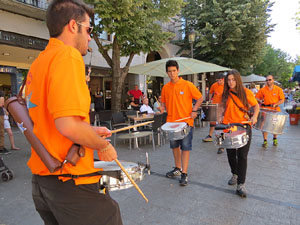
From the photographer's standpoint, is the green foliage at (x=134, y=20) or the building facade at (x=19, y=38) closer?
the green foliage at (x=134, y=20)

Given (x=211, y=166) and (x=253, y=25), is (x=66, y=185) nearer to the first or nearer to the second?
(x=211, y=166)

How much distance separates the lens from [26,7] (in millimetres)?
8664

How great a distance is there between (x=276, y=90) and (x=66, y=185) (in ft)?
21.7

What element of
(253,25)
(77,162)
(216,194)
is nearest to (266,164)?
(216,194)

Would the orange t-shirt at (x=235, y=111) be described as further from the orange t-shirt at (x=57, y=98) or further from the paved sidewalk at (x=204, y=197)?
the orange t-shirt at (x=57, y=98)

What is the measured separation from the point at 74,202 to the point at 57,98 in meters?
0.58

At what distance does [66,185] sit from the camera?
1238 millimetres

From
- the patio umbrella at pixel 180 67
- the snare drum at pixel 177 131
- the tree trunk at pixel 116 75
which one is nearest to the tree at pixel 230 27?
the patio umbrella at pixel 180 67

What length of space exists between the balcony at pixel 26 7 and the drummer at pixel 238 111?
27.5ft

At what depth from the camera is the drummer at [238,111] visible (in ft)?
11.2

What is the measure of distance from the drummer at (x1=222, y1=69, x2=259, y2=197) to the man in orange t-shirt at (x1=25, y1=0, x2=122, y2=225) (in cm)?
263

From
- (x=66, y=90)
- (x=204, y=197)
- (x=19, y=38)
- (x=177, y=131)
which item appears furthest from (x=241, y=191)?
(x=19, y=38)

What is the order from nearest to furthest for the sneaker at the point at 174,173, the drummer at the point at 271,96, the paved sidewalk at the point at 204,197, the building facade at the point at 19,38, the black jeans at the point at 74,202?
the black jeans at the point at 74,202 < the paved sidewalk at the point at 204,197 < the sneaker at the point at 174,173 < the drummer at the point at 271,96 < the building facade at the point at 19,38

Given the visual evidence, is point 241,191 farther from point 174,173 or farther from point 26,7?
point 26,7
